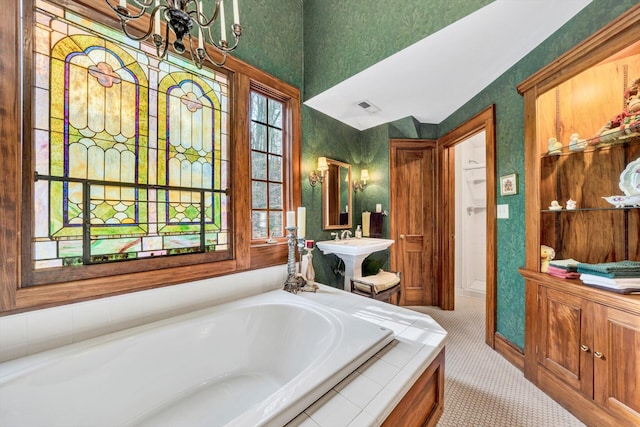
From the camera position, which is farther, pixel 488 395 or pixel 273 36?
pixel 273 36

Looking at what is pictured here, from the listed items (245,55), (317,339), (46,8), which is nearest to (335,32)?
(245,55)

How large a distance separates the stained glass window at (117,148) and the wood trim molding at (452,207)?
91.9 inches

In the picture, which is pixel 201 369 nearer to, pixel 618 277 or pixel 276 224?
pixel 276 224

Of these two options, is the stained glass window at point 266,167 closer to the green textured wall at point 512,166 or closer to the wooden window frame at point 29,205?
the wooden window frame at point 29,205

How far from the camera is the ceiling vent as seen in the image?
2.45 metres

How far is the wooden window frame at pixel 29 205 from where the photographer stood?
1.04 meters

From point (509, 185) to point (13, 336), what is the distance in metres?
3.15

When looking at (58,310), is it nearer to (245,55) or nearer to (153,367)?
(153,367)

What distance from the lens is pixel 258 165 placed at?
6.95 ft

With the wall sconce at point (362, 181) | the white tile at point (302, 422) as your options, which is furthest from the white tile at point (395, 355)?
the wall sconce at point (362, 181)

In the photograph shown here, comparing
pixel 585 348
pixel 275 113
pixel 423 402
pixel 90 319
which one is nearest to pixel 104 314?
pixel 90 319

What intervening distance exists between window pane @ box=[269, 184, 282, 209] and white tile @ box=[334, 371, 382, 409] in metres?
1.59

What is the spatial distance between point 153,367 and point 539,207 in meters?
2.56

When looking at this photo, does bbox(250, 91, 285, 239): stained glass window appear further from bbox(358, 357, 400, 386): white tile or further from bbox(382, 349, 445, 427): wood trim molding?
bbox(382, 349, 445, 427): wood trim molding
